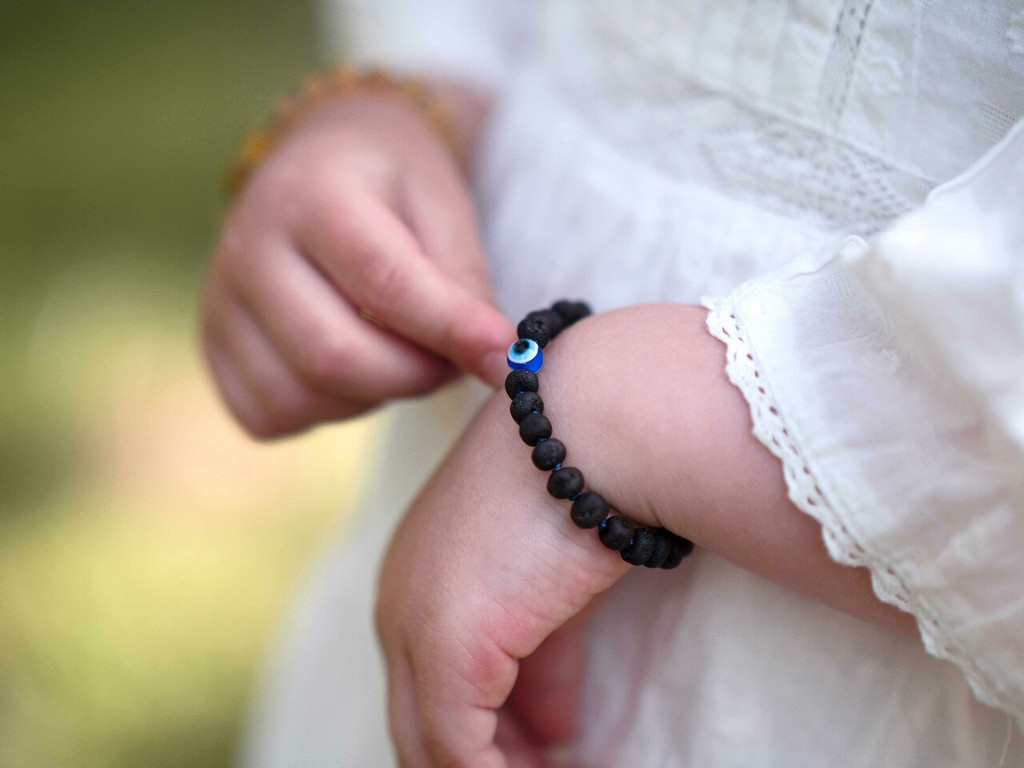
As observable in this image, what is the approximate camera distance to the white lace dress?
445 millimetres

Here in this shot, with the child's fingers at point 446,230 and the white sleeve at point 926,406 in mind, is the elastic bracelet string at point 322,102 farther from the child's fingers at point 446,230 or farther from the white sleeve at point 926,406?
the white sleeve at point 926,406

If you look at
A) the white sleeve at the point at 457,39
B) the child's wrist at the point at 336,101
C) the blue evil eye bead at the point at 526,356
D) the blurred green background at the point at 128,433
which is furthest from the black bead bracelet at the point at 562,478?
the blurred green background at the point at 128,433

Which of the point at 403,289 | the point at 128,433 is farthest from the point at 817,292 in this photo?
the point at 128,433

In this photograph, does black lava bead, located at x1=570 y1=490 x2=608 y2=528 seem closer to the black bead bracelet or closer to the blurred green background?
the black bead bracelet

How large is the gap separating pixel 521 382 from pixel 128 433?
1.84 meters

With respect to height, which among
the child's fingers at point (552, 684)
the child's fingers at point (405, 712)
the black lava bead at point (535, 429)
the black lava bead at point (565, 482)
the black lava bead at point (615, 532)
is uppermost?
the black lava bead at point (535, 429)

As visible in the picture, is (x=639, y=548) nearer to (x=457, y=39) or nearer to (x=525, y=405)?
(x=525, y=405)

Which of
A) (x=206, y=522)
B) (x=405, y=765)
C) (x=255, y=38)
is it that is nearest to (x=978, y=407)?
(x=405, y=765)

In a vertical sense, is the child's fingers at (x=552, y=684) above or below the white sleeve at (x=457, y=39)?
below

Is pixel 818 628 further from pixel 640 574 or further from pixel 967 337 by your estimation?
pixel 967 337

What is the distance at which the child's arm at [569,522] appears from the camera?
498 mm

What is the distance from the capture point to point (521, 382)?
55 cm

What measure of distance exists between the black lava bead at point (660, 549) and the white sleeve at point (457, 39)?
2.46 feet

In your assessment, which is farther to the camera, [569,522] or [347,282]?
[347,282]
